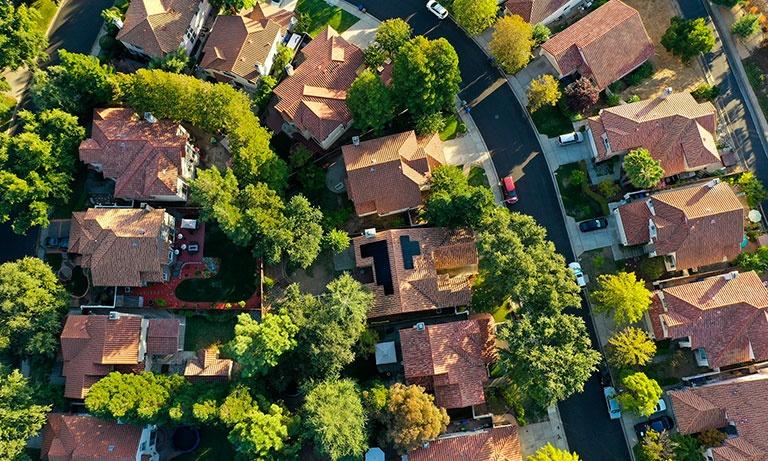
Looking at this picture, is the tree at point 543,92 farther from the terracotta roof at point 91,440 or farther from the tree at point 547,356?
the terracotta roof at point 91,440

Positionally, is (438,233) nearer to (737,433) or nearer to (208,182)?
(208,182)

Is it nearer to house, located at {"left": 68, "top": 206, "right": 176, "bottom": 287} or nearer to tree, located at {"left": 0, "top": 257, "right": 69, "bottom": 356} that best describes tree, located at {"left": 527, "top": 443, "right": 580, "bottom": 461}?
house, located at {"left": 68, "top": 206, "right": 176, "bottom": 287}

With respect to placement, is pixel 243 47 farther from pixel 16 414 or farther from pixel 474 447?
pixel 474 447

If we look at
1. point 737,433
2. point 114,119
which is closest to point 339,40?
point 114,119

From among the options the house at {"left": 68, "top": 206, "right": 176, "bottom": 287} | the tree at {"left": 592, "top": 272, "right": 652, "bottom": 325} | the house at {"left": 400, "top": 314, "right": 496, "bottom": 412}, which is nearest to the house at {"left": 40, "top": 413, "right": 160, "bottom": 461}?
the house at {"left": 68, "top": 206, "right": 176, "bottom": 287}

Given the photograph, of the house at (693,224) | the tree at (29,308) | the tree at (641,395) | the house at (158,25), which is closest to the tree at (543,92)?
the house at (693,224)

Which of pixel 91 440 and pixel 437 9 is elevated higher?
pixel 437 9

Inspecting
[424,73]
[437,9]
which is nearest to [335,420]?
[424,73]
